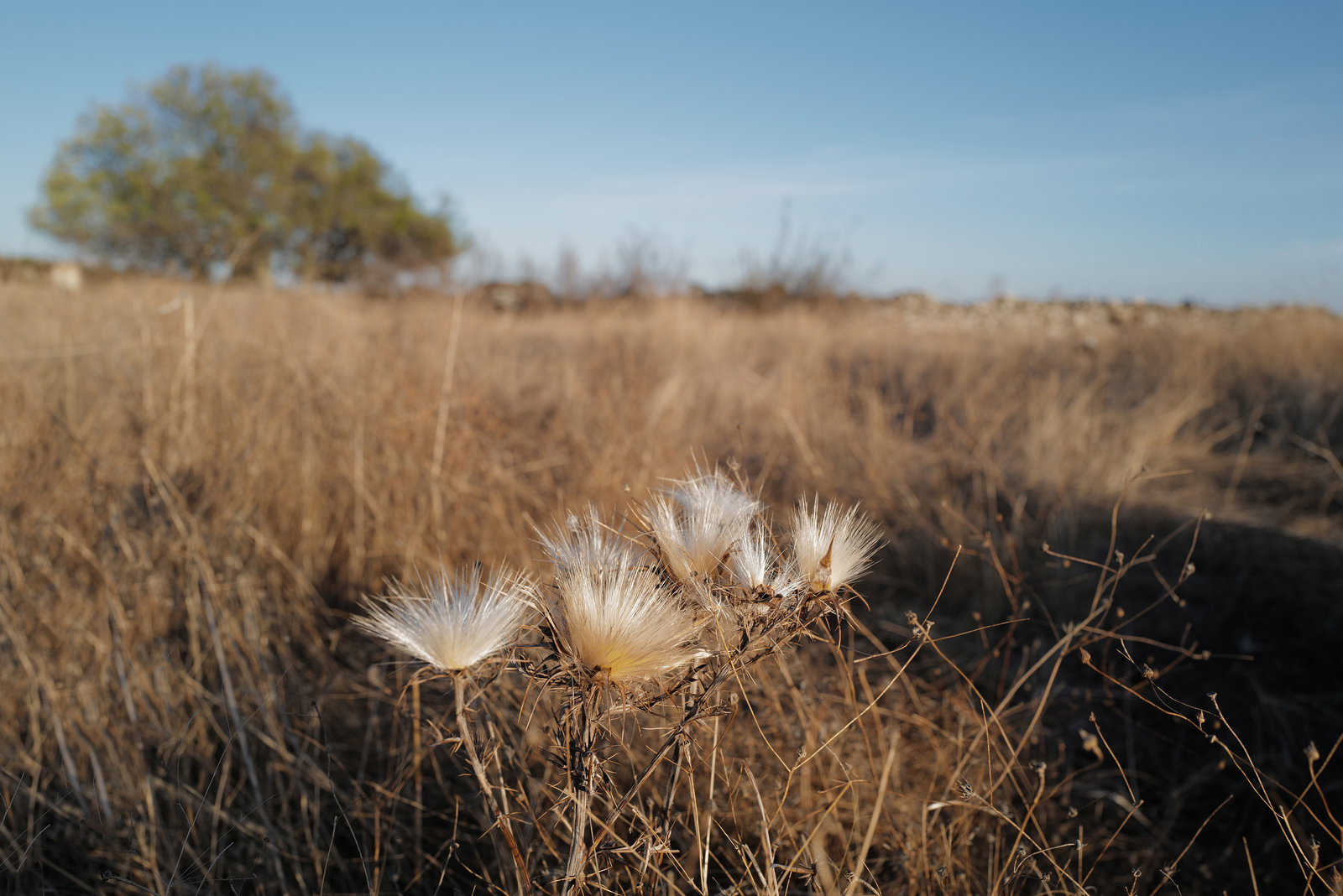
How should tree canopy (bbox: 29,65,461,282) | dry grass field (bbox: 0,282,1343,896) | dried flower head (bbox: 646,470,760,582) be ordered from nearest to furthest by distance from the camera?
dried flower head (bbox: 646,470,760,582), dry grass field (bbox: 0,282,1343,896), tree canopy (bbox: 29,65,461,282)

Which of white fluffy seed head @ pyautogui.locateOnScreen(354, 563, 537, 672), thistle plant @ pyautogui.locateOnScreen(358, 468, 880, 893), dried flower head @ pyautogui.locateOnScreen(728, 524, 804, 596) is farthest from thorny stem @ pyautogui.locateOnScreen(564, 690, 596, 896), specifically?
dried flower head @ pyautogui.locateOnScreen(728, 524, 804, 596)

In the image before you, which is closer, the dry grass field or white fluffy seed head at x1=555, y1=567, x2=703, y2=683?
white fluffy seed head at x1=555, y1=567, x2=703, y2=683

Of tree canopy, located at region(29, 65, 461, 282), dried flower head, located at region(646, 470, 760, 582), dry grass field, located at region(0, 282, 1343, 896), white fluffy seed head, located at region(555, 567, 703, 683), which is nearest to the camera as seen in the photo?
white fluffy seed head, located at region(555, 567, 703, 683)

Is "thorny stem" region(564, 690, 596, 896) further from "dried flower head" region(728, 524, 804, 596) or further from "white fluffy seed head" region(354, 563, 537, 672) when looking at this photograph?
"dried flower head" region(728, 524, 804, 596)

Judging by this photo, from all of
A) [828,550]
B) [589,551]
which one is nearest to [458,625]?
[589,551]

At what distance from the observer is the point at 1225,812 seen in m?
1.77

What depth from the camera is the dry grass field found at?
1289mm

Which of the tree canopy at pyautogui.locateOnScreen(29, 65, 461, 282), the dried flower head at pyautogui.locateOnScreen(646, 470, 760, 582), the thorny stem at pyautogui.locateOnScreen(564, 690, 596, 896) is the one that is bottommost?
the thorny stem at pyautogui.locateOnScreen(564, 690, 596, 896)

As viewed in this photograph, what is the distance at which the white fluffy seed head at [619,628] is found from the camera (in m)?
0.68

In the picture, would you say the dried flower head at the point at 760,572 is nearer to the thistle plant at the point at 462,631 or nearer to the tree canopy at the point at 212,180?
the thistle plant at the point at 462,631

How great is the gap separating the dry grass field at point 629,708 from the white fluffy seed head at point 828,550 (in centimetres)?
5

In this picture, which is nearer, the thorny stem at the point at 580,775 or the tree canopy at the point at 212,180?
the thorny stem at the point at 580,775

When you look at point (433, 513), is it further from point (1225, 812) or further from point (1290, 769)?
point (1290, 769)

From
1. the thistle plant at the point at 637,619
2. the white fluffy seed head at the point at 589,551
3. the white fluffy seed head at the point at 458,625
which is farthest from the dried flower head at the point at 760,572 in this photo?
the white fluffy seed head at the point at 458,625
